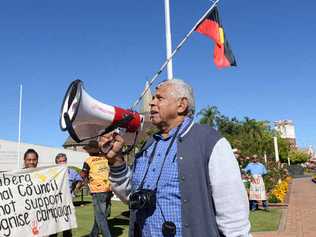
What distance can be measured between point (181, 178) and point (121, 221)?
8326 millimetres

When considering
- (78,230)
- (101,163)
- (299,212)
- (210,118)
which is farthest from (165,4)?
(210,118)

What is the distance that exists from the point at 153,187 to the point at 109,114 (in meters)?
0.48

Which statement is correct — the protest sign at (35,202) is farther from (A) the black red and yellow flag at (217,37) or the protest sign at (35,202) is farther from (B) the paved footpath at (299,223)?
(A) the black red and yellow flag at (217,37)

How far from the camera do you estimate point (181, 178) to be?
8.02ft

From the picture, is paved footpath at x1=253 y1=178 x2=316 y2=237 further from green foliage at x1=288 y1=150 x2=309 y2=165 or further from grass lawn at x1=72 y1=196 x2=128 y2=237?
green foliage at x1=288 y1=150 x2=309 y2=165

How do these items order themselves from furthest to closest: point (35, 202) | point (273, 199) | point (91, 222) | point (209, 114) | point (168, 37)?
1. point (209, 114)
2. point (273, 199)
3. point (91, 222)
4. point (168, 37)
5. point (35, 202)

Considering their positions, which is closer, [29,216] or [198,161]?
[198,161]

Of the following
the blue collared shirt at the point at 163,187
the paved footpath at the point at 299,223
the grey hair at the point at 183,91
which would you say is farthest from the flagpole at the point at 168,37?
the blue collared shirt at the point at 163,187

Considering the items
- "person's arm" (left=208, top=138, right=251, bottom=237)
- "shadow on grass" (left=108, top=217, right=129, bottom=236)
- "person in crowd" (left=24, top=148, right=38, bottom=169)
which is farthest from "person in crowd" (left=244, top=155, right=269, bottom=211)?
"person's arm" (left=208, top=138, right=251, bottom=237)

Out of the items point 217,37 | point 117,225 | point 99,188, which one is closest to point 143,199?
point 99,188

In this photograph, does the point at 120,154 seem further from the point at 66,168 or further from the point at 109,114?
the point at 66,168

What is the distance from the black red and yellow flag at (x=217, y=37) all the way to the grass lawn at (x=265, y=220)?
3.48 metres

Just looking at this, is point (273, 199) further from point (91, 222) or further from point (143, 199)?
point (143, 199)

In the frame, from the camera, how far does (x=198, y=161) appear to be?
8.00 ft
